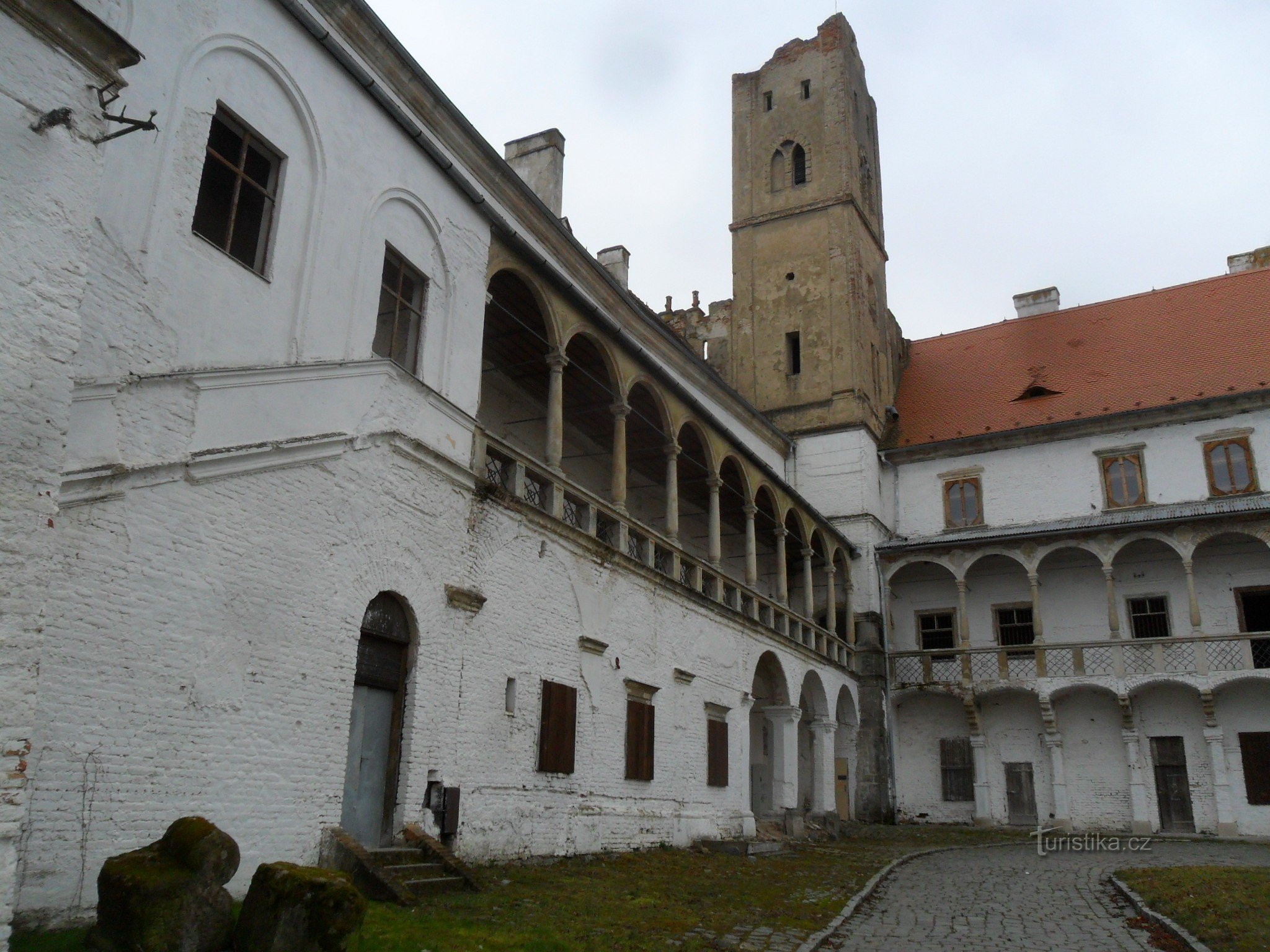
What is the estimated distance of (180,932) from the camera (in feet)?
22.4

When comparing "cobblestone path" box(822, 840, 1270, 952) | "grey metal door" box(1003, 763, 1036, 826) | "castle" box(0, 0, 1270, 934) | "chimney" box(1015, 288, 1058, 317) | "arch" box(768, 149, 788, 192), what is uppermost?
"arch" box(768, 149, 788, 192)

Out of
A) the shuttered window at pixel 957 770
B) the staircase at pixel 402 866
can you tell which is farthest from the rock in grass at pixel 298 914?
the shuttered window at pixel 957 770

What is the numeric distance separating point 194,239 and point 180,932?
246 inches

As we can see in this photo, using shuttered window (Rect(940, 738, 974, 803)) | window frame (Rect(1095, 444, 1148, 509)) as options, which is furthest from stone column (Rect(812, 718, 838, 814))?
window frame (Rect(1095, 444, 1148, 509))

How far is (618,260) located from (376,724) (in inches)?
760

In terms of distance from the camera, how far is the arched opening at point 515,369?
1728cm

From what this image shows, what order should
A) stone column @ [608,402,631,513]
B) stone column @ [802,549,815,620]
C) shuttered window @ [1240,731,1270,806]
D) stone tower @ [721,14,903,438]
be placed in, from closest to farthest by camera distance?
stone column @ [608,402,631,513], shuttered window @ [1240,731,1270,806], stone column @ [802,549,815,620], stone tower @ [721,14,903,438]

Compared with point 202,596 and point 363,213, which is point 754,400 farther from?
point 202,596

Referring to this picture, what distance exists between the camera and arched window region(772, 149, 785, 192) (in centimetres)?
3503

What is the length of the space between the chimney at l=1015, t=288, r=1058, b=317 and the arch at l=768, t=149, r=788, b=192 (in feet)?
33.3

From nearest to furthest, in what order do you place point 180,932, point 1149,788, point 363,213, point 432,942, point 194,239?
point 180,932
point 432,942
point 194,239
point 363,213
point 1149,788

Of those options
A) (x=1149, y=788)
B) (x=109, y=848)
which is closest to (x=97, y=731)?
(x=109, y=848)

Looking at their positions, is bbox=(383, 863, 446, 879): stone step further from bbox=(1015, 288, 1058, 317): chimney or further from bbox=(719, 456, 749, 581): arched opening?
bbox=(1015, 288, 1058, 317): chimney

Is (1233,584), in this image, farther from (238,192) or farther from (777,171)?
(238,192)
